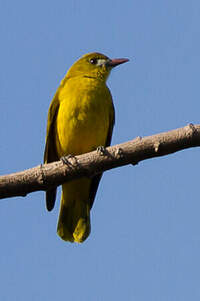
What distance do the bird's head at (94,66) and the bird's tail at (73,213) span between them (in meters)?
1.51

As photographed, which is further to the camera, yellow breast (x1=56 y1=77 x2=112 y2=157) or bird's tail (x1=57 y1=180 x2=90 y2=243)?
bird's tail (x1=57 y1=180 x2=90 y2=243)

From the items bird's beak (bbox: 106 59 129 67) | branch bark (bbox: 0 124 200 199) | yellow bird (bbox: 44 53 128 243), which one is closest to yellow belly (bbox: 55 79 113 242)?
yellow bird (bbox: 44 53 128 243)

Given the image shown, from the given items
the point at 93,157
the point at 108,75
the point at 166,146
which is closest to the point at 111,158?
the point at 93,157

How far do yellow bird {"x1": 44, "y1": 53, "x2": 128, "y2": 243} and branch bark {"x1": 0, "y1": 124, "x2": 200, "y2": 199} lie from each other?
1978 millimetres

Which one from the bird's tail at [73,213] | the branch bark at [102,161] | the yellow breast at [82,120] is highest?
the yellow breast at [82,120]

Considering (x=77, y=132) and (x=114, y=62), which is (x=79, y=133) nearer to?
(x=77, y=132)

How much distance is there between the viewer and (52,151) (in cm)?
634

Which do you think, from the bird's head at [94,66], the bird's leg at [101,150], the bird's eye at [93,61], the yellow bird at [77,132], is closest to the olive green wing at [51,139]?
the yellow bird at [77,132]

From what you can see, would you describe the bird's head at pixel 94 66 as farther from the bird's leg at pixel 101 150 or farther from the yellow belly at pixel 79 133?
the bird's leg at pixel 101 150

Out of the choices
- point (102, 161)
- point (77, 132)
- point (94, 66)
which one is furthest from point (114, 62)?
point (102, 161)

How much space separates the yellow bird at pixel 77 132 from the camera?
5934mm

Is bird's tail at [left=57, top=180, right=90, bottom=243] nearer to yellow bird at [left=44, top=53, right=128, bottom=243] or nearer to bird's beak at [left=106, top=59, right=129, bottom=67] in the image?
yellow bird at [left=44, top=53, right=128, bottom=243]

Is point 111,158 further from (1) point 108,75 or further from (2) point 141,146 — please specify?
(1) point 108,75

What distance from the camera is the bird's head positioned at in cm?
675
